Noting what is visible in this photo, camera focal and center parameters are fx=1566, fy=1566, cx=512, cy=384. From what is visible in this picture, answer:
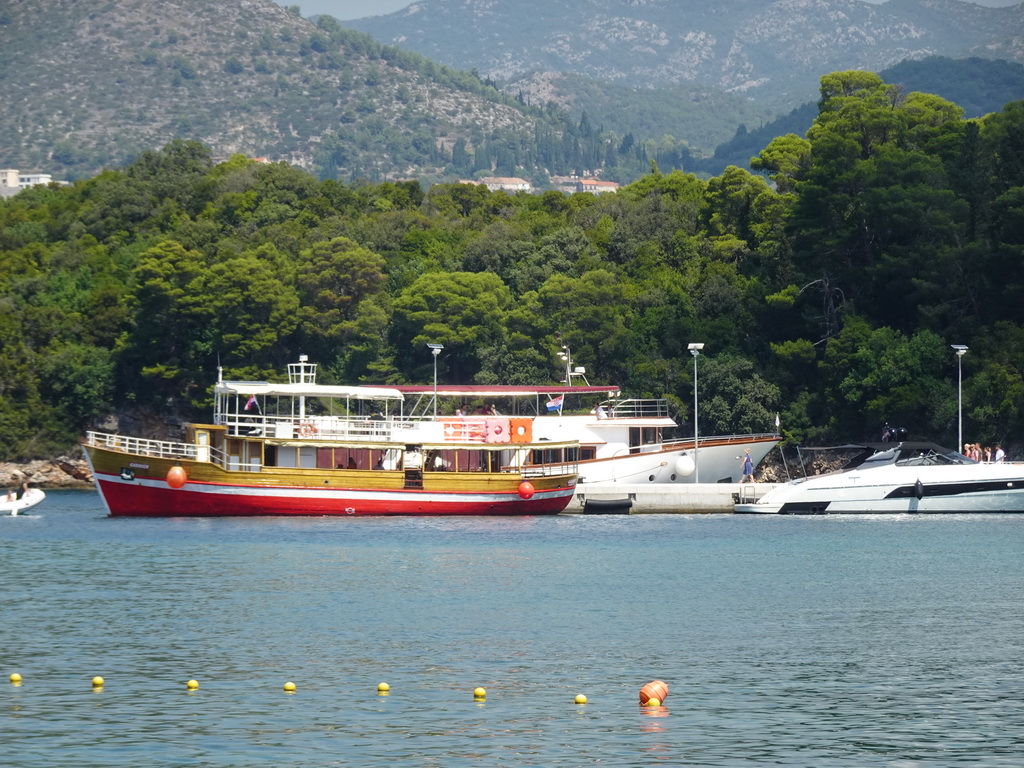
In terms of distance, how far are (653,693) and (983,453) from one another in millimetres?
54657

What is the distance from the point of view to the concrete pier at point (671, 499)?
6925 centimetres

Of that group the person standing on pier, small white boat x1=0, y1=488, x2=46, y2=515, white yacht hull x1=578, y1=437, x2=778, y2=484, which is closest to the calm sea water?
small white boat x1=0, y1=488, x2=46, y2=515

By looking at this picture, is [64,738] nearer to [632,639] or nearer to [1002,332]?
[632,639]

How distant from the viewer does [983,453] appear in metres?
78.6

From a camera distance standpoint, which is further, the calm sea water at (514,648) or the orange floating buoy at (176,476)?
A: the orange floating buoy at (176,476)

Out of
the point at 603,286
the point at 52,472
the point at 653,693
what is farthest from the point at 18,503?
the point at 653,693

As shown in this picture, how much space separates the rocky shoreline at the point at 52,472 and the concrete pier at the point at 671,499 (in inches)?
1761

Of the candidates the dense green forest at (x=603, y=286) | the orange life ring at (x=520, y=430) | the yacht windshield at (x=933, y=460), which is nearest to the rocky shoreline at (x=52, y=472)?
the dense green forest at (x=603, y=286)

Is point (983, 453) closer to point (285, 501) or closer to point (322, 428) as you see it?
point (322, 428)

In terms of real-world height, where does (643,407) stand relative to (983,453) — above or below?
above

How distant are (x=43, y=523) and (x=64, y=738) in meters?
43.0

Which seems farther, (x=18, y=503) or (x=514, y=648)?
(x=18, y=503)

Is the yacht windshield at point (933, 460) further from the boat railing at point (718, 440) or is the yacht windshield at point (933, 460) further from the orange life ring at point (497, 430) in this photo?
the orange life ring at point (497, 430)

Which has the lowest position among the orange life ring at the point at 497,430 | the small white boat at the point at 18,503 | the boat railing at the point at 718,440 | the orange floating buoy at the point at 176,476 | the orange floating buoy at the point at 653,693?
the orange floating buoy at the point at 653,693
